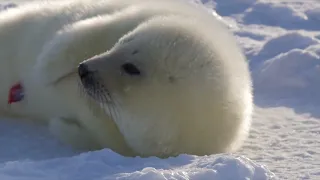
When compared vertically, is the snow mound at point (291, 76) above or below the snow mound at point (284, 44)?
below

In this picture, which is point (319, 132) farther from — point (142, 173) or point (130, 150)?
point (142, 173)

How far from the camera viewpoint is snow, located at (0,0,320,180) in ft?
9.08

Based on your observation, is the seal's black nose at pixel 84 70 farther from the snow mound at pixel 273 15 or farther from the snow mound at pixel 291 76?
the snow mound at pixel 273 15

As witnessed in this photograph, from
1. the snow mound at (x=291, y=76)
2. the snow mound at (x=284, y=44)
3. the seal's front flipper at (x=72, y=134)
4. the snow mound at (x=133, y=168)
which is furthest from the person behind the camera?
the snow mound at (x=284, y=44)

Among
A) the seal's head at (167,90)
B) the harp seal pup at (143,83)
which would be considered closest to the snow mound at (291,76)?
the harp seal pup at (143,83)

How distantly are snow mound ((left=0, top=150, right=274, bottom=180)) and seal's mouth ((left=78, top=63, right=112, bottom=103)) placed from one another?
34cm

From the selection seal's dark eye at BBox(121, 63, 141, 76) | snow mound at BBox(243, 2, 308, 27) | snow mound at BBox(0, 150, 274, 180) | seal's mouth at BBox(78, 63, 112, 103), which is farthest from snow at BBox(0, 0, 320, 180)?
seal's dark eye at BBox(121, 63, 141, 76)

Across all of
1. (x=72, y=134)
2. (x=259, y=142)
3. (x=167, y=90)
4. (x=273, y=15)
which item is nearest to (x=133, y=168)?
(x=167, y=90)

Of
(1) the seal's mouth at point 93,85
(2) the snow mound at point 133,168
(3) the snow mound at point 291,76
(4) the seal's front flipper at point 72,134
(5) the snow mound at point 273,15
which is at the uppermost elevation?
(5) the snow mound at point 273,15

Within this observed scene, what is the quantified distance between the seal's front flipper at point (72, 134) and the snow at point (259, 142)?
0.04m

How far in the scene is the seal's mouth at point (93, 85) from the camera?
319 centimetres

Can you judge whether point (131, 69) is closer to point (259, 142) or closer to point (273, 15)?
A: point (259, 142)

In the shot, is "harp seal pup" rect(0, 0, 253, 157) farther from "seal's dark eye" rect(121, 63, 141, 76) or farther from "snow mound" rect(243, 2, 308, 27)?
"snow mound" rect(243, 2, 308, 27)

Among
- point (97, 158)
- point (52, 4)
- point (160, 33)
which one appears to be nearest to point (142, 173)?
point (97, 158)
